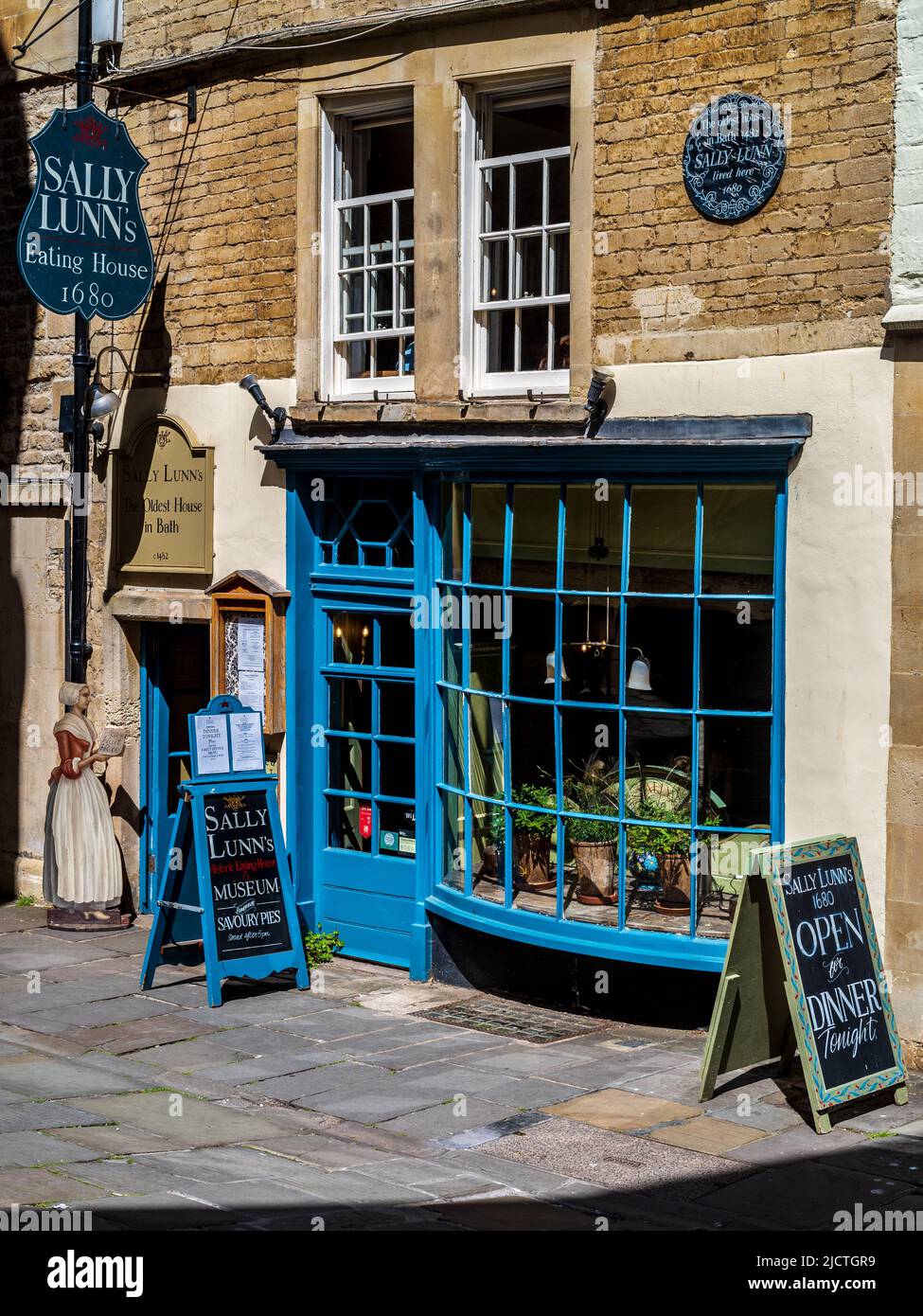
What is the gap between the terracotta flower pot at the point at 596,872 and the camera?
362 inches

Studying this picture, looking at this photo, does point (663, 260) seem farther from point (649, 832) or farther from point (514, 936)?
point (514, 936)

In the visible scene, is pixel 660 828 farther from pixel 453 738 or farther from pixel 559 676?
pixel 453 738

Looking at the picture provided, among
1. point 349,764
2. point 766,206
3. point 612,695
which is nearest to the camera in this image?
point 766,206

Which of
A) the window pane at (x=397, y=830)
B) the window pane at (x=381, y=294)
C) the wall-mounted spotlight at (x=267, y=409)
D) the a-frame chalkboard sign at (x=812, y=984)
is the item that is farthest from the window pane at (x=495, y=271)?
the a-frame chalkboard sign at (x=812, y=984)

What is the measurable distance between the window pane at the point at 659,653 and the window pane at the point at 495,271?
2.18 m

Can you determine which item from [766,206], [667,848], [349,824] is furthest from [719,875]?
[766,206]

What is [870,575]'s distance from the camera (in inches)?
320

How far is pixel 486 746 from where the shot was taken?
9.79m

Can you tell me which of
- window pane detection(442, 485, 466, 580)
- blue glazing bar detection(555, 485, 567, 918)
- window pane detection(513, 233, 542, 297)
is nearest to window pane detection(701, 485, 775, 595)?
blue glazing bar detection(555, 485, 567, 918)

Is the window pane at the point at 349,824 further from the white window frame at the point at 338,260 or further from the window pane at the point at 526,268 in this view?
the window pane at the point at 526,268

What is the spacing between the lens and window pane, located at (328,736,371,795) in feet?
35.1

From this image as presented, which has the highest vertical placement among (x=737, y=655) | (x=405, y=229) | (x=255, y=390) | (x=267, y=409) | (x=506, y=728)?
(x=405, y=229)

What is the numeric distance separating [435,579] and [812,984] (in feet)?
12.1
